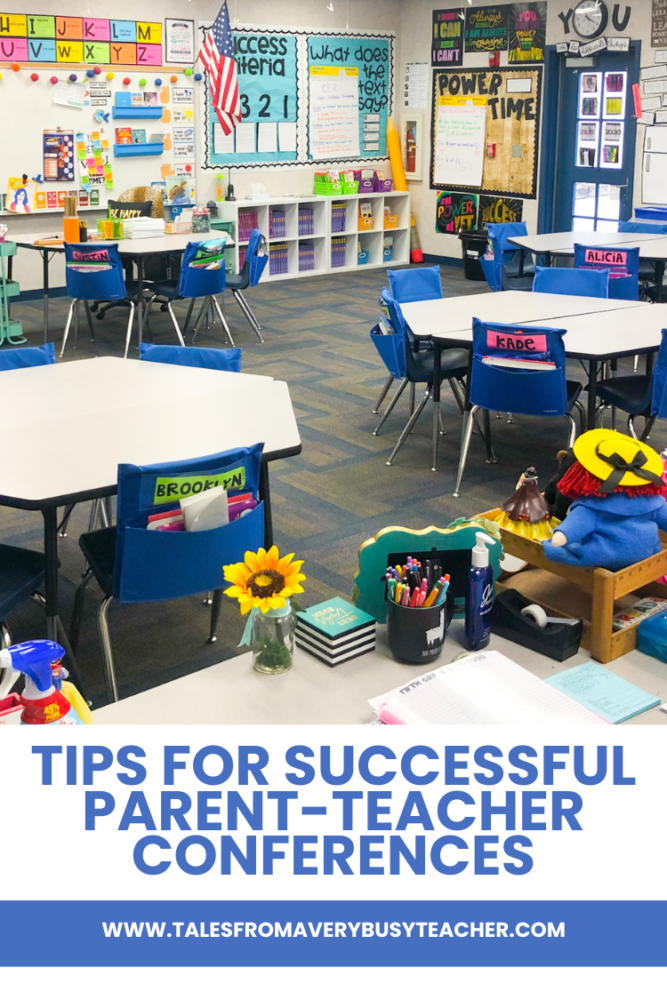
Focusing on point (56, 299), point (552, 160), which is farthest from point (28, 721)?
point (552, 160)

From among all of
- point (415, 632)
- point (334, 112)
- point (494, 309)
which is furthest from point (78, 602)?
point (334, 112)

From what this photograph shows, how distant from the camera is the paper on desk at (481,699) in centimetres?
166

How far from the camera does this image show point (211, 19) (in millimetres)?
9898

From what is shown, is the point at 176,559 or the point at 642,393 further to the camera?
the point at 642,393

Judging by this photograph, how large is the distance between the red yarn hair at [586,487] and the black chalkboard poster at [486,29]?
944 cm

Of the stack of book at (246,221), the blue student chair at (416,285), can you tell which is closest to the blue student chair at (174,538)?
the blue student chair at (416,285)

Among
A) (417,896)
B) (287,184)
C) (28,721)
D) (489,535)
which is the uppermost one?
(287,184)

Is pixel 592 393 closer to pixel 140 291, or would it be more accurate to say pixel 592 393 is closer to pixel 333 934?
pixel 333 934

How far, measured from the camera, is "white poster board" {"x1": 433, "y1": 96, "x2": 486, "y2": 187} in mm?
10758

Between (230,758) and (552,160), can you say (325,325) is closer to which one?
(552,160)

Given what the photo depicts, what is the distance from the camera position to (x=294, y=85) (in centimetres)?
1062

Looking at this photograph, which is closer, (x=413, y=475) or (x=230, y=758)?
(x=230, y=758)

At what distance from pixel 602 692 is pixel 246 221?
921 centimetres

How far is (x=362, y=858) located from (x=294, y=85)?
10.4 metres
